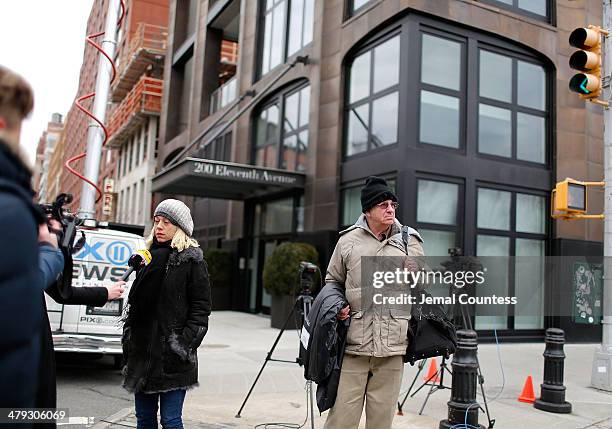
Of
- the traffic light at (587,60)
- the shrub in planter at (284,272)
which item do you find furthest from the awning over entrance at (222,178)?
the traffic light at (587,60)

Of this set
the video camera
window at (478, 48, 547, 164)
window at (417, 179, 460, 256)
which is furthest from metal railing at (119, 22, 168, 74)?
the video camera

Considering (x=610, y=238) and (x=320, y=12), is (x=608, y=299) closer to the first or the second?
(x=610, y=238)

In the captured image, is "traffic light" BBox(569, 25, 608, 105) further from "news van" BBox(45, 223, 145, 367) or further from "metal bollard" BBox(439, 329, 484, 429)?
"news van" BBox(45, 223, 145, 367)

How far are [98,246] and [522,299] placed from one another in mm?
6683

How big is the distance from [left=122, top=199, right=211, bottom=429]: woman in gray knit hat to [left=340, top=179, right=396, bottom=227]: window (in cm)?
1024

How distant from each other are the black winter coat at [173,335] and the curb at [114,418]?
1.95 m

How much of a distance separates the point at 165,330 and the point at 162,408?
51 centimetres

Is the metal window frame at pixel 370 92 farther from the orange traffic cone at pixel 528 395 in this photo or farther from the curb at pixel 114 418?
the curb at pixel 114 418

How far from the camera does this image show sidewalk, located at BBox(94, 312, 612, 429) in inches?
228

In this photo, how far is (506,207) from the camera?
44.5ft

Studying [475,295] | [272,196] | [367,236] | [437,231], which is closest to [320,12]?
[272,196]

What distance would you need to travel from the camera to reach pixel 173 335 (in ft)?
11.8

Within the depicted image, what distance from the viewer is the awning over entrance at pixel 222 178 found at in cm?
1466

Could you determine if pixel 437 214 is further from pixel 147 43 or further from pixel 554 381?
pixel 147 43
